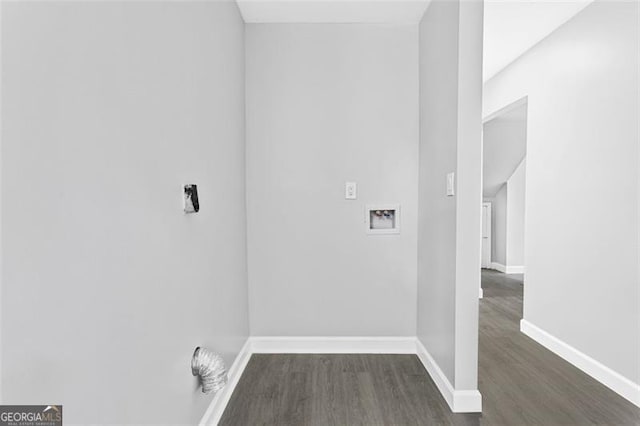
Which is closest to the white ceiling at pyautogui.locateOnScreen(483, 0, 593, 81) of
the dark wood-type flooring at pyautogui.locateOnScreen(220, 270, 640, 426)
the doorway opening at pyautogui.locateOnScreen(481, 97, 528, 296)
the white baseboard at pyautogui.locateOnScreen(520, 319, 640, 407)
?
the doorway opening at pyautogui.locateOnScreen(481, 97, 528, 296)

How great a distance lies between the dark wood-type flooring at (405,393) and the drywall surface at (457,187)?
0.25 meters

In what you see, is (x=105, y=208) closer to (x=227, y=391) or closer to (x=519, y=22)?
(x=227, y=391)

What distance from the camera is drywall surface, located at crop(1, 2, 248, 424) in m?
0.74

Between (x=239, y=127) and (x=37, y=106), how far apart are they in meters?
1.91

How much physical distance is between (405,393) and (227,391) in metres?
1.05

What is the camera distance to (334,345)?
2.90 m

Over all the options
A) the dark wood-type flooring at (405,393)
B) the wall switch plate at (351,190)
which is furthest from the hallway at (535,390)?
the wall switch plate at (351,190)

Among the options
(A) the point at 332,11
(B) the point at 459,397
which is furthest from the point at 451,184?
(A) the point at 332,11

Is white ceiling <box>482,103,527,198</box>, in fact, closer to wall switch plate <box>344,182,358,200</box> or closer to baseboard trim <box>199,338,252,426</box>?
wall switch plate <box>344,182,358,200</box>

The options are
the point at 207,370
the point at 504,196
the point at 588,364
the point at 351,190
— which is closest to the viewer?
the point at 207,370

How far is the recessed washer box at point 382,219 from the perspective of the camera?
9.43 feet

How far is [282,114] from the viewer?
9.37 ft

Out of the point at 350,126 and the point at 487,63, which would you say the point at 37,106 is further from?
the point at 487,63

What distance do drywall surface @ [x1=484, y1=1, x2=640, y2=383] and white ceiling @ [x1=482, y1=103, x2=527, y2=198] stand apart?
1.85 metres
